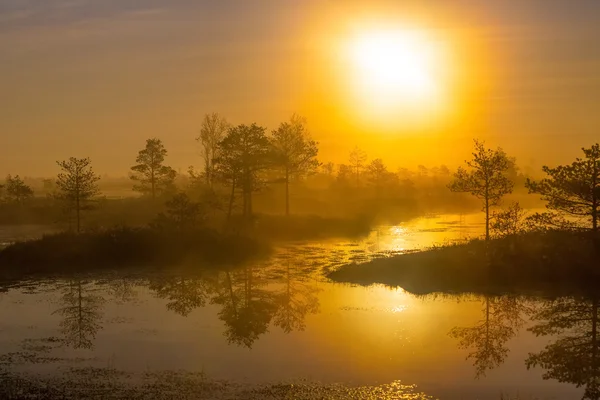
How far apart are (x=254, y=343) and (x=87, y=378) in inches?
269

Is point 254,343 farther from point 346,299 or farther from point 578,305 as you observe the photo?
point 578,305

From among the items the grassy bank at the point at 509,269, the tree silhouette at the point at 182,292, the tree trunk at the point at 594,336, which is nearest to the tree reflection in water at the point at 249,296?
the tree silhouette at the point at 182,292

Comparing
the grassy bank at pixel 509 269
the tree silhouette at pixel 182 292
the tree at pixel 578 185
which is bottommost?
the tree silhouette at pixel 182 292

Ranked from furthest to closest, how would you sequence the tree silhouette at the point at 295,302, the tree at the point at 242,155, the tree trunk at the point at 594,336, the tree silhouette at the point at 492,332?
1. the tree at the point at 242,155
2. the tree silhouette at the point at 295,302
3. the tree silhouette at the point at 492,332
4. the tree trunk at the point at 594,336

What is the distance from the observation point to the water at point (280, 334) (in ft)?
61.4

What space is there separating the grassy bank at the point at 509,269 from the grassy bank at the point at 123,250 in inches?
556

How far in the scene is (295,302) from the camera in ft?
101

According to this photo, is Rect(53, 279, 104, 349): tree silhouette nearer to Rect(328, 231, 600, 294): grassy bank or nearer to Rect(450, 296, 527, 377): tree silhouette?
Rect(450, 296, 527, 377): tree silhouette

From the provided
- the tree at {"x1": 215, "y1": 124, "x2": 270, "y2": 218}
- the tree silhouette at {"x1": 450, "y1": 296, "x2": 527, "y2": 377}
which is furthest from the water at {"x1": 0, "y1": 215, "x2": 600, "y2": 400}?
the tree at {"x1": 215, "y1": 124, "x2": 270, "y2": 218}

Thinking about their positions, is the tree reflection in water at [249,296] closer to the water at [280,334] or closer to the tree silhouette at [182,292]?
the tree silhouette at [182,292]

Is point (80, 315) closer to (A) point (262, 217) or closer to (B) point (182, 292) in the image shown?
(B) point (182, 292)

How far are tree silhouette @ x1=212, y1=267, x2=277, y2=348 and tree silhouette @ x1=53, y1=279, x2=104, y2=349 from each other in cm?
574

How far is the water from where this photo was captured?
18.7 meters

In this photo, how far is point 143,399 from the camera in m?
16.4
